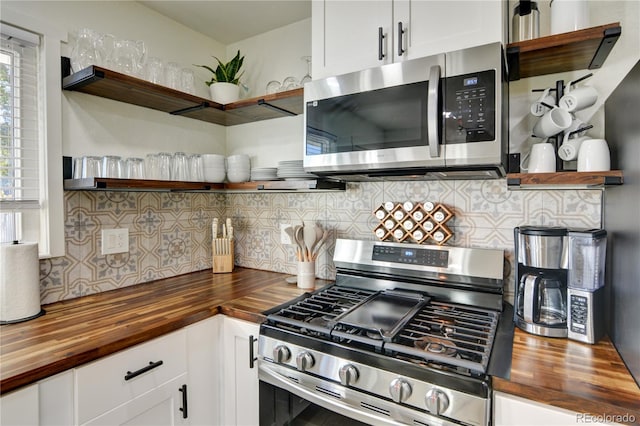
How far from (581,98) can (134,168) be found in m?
1.79

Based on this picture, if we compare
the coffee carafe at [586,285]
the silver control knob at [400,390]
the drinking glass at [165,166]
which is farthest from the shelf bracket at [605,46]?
the drinking glass at [165,166]

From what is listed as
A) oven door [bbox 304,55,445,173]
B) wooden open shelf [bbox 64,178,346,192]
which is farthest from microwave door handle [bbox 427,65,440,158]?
wooden open shelf [bbox 64,178,346,192]

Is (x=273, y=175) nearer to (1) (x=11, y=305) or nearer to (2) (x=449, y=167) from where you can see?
(2) (x=449, y=167)

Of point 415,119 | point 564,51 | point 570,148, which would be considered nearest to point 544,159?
point 570,148

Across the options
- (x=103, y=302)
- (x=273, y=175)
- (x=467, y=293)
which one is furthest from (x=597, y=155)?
(x=103, y=302)

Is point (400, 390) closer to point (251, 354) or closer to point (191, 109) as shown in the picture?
point (251, 354)

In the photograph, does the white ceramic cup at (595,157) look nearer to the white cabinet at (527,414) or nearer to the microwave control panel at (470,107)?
the microwave control panel at (470,107)

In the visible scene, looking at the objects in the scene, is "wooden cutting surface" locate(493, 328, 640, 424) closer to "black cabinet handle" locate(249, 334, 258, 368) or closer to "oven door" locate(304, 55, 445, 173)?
"oven door" locate(304, 55, 445, 173)

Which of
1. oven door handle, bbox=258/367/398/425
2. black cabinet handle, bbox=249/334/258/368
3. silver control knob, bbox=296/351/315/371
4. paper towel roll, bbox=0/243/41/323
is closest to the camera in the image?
oven door handle, bbox=258/367/398/425

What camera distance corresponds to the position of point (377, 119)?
1336 millimetres

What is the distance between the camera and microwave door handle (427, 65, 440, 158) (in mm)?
1166

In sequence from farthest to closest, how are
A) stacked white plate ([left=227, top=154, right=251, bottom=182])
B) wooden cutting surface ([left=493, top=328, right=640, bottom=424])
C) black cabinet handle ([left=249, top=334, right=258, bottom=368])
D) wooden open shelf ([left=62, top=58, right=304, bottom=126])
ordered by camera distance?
stacked white plate ([left=227, top=154, right=251, bottom=182]), wooden open shelf ([left=62, top=58, right=304, bottom=126]), black cabinet handle ([left=249, top=334, right=258, bottom=368]), wooden cutting surface ([left=493, top=328, right=640, bottom=424])

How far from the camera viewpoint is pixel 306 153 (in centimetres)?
151

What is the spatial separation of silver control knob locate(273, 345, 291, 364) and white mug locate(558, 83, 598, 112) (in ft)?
4.26
